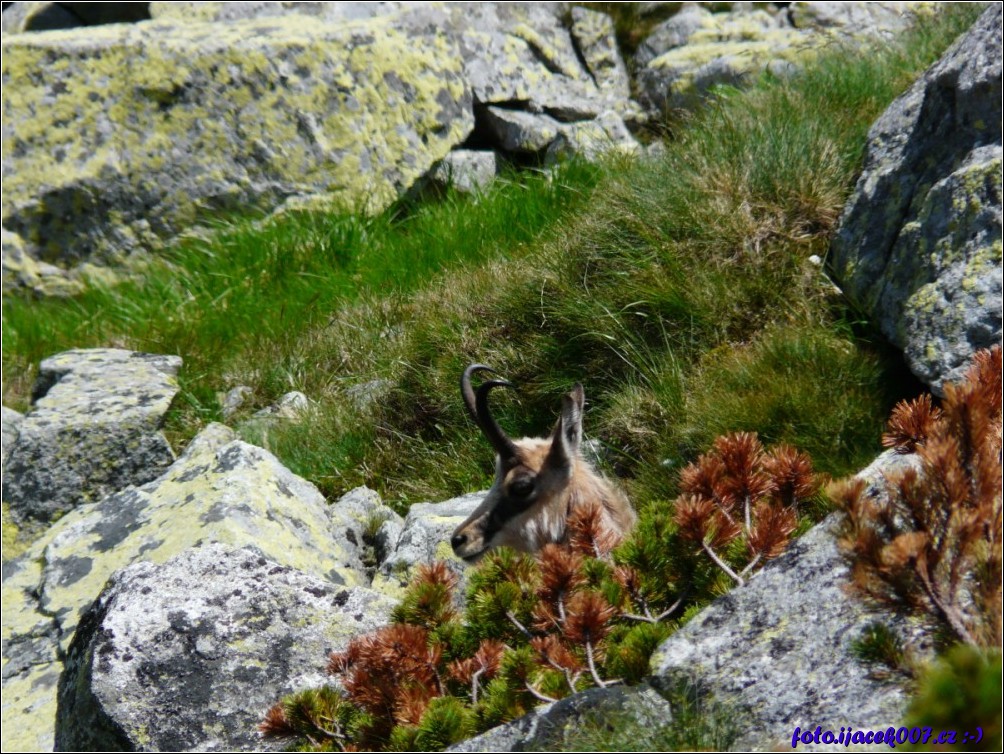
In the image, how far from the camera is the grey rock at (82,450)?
8133mm

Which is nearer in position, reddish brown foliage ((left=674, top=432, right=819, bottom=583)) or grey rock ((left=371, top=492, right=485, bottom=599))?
reddish brown foliage ((left=674, top=432, right=819, bottom=583))

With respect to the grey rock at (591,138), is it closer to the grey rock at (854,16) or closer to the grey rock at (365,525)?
the grey rock at (854,16)

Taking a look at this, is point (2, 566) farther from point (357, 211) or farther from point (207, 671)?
point (357, 211)

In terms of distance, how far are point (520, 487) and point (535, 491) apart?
0.31 feet

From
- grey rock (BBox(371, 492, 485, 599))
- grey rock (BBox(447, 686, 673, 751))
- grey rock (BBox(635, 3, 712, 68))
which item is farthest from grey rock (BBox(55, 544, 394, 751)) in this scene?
grey rock (BBox(635, 3, 712, 68))

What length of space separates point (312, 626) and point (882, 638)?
285cm

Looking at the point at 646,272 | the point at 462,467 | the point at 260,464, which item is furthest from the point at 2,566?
the point at 646,272

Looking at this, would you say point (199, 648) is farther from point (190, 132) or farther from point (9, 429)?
point (190, 132)

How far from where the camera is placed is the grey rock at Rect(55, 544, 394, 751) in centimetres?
457

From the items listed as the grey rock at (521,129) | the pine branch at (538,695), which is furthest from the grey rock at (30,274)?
the pine branch at (538,695)

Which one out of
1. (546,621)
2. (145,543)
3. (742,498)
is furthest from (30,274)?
(742,498)

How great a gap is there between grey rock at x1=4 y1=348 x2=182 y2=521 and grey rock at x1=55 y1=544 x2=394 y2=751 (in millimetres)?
3165

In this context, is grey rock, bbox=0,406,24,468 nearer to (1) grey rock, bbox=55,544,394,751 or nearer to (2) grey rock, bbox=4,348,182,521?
(2) grey rock, bbox=4,348,182,521

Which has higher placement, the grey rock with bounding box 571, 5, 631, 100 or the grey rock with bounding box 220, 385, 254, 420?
the grey rock with bounding box 571, 5, 631, 100
